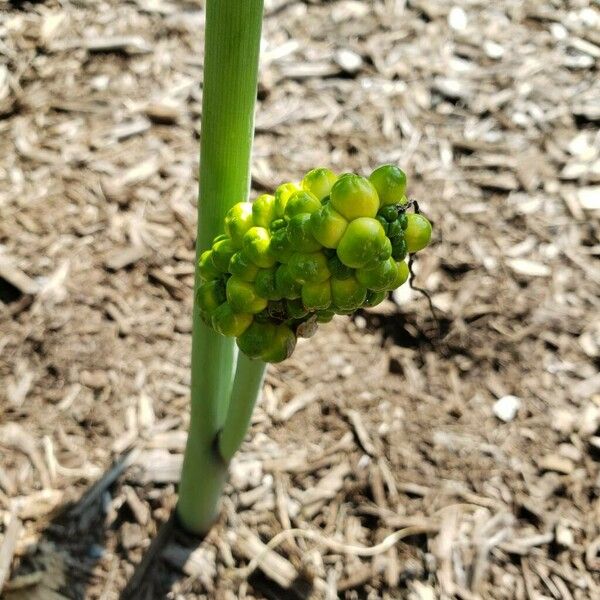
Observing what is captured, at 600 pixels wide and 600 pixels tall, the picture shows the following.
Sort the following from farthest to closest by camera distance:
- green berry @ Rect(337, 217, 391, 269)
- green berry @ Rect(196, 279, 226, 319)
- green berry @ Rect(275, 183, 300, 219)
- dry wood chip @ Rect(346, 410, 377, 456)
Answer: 1. dry wood chip @ Rect(346, 410, 377, 456)
2. green berry @ Rect(196, 279, 226, 319)
3. green berry @ Rect(275, 183, 300, 219)
4. green berry @ Rect(337, 217, 391, 269)

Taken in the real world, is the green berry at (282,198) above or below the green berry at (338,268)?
above

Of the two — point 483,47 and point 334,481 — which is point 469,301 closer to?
point 334,481

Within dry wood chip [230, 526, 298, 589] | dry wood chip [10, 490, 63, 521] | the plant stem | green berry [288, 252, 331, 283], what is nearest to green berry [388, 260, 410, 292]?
green berry [288, 252, 331, 283]

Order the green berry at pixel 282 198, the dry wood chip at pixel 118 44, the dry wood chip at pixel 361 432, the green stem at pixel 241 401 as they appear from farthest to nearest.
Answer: the dry wood chip at pixel 118 44 < the dry wood chip at pixel 361 432 < the green stem at pixel 241 401 < the green berry at pixel 282 198

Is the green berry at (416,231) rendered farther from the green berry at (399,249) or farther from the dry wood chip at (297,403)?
the dry wood chip at (297,403)

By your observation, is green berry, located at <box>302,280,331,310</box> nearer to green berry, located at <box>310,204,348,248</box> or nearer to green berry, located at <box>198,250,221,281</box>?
green berry, located at <box>310,204,348,248</box>

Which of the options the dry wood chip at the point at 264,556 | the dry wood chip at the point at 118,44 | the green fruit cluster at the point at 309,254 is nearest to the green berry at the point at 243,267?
the green fruit cluster at the point at 309,254

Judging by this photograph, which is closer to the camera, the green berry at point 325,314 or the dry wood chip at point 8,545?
the green berry at point 325,314
